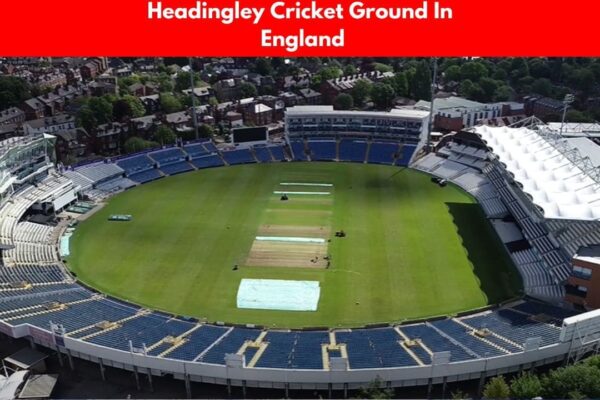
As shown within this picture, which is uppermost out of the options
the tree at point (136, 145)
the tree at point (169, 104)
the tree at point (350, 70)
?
the tree at point (350, 70)

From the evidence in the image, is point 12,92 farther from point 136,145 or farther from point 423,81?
point 423,81

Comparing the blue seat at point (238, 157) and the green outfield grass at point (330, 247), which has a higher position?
the blue seat at point (238, 157)

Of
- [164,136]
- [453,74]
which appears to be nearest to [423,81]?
[453,74]

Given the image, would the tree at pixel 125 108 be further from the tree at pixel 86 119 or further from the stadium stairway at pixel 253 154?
the stadium stairway at pixel 253 154

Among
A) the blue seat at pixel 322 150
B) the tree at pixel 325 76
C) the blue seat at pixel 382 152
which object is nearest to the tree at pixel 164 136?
the blue seat at pixel 322 150

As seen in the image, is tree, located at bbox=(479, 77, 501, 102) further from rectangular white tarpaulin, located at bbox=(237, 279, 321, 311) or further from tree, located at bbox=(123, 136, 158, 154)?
rectangular white tarpaulin, located at bbox=(237, 279, 321, 311)

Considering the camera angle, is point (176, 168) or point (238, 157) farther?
point (238, 157)

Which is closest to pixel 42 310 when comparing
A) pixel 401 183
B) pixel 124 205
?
pixel 124 205
